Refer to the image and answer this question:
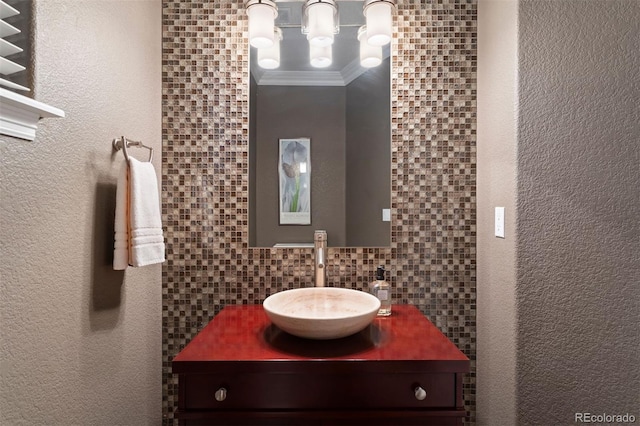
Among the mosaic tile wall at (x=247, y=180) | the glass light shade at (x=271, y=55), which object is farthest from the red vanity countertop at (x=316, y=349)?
the glass light shade at (x=271, y=55)

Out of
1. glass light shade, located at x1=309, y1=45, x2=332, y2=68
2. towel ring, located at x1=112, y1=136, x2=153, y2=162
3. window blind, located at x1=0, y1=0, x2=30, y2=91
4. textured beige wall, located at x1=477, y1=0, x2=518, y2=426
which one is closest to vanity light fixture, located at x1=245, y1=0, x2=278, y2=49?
glass light shade, located at x1=309, y1=45, x2=332, y2=68

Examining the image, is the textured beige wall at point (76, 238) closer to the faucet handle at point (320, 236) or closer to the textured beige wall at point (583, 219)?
the faucet handle at point (320, 236)

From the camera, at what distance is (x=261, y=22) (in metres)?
1.55

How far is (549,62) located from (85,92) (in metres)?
1.56

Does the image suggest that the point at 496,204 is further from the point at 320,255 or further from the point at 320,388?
the point at 320,388

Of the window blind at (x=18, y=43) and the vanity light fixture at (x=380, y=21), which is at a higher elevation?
the vanity light fixture at (x=380, y=21)

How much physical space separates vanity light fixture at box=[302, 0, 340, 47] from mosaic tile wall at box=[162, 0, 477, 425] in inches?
12.1

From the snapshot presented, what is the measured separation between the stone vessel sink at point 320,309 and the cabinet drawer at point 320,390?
13 centimetres

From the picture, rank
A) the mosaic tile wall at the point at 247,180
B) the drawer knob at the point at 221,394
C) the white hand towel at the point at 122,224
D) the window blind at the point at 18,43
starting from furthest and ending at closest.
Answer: the mosaic tile wall at the point at 247,180
the white hand towel at the point at 122,224
the drawer knob at the point at 221,394
the window blind at the point at 18,43

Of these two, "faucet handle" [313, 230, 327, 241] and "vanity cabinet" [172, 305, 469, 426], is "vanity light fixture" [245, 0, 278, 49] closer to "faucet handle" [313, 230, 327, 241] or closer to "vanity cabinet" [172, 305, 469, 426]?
"faucet handle" [313, 230, 327, 241]

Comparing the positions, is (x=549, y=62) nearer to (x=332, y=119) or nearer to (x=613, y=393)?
(x=332, y=119)

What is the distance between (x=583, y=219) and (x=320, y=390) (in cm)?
108

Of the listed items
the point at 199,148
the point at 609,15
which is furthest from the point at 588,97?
→ the point at 199,148

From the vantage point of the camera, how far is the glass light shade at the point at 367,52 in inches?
65.2
